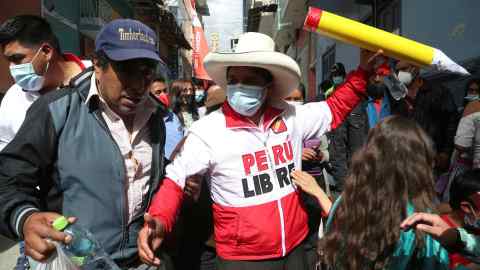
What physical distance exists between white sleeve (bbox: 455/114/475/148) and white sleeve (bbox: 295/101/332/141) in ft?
8.05

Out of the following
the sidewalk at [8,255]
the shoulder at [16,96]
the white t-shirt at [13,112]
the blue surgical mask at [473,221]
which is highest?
the shoulder at [16,96]

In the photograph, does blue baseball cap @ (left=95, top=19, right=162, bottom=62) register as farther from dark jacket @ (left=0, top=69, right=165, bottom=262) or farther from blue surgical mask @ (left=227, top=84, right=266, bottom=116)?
blue surgical mask @ (left=227, top=84, right=266, bottom=116)

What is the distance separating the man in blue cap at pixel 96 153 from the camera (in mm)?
1621

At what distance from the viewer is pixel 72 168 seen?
169 centimetres

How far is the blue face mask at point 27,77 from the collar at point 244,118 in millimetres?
1038

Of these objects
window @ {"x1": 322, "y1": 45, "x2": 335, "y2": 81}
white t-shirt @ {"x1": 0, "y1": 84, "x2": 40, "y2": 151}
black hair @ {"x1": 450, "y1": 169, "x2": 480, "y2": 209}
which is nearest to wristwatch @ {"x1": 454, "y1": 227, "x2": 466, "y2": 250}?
black hair @ {"x1": 450, "y1": 169, "x2": 480, "y2": 209}

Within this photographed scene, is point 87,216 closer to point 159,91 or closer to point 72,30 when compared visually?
point 159,91

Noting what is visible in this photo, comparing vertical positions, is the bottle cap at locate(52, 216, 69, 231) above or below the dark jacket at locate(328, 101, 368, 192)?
above

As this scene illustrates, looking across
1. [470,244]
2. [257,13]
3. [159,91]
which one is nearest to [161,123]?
[470,244]

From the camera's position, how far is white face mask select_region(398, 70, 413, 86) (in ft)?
13.3

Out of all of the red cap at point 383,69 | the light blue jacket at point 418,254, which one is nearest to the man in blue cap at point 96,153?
the light blue jacket at point 418,254

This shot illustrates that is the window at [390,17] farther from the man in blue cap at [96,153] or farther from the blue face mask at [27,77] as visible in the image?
the man in blue cap at [96,153]

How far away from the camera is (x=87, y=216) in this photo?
5.66ft

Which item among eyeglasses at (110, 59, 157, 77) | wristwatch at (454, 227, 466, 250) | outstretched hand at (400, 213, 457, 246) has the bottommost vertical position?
wristwatch at (454, 227, 466, 250)
